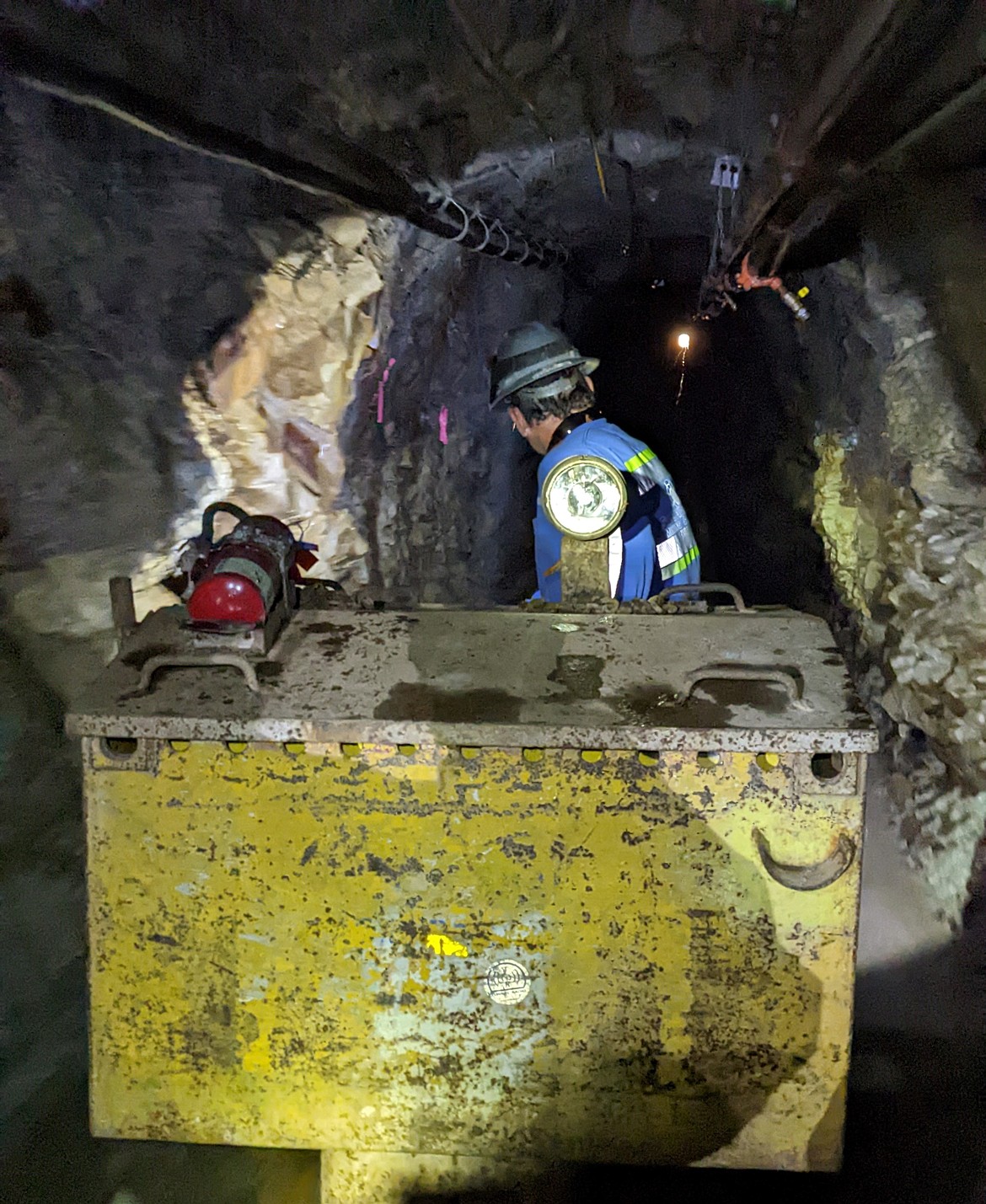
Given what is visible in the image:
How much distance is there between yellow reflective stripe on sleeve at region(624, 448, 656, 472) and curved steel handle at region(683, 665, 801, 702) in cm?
128

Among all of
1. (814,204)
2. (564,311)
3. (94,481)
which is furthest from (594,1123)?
(564,311)

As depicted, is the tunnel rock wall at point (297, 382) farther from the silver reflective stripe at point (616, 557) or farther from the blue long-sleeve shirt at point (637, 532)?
the silver reflective stripe at point (616, 557)

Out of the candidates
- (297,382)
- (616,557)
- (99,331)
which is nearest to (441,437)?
(297,382)

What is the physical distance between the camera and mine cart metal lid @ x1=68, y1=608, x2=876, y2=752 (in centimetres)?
133

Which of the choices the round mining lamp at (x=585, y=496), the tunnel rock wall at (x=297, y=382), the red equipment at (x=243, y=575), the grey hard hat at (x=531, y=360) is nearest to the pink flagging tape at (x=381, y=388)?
the tunnel rock wall at (x=297, y=382)

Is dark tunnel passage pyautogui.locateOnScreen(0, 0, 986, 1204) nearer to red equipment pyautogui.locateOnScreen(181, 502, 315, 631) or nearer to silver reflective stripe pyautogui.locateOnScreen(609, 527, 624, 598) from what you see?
red equipment pyautogui.locateOnScreen(181, 502, 315, 631)

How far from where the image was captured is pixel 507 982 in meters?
1.45

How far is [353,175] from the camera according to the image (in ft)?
8.70

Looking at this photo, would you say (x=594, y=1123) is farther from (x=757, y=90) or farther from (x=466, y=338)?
(x=466, y=338)

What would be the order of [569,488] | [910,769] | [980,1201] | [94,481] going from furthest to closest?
[910,769] → [94,481] → [980,1201] → [569,488]

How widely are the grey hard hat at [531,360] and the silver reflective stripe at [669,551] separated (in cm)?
80

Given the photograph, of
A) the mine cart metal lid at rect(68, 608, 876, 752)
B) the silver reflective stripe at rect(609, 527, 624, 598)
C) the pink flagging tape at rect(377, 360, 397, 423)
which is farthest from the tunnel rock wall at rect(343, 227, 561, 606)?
the mine cart metal lid at rect(68, 608, 876, 752)

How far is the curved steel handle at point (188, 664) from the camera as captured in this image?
4.58 ft

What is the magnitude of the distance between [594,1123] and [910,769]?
1.94 metres
